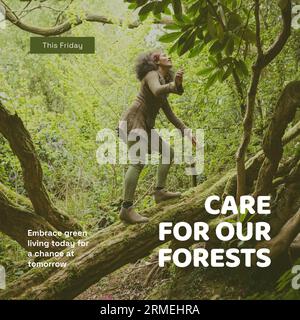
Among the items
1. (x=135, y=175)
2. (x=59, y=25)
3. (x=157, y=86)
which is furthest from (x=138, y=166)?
(x=59, y=25)

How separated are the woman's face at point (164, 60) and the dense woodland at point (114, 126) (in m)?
0.03

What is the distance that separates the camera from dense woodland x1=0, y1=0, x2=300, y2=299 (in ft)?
8.80

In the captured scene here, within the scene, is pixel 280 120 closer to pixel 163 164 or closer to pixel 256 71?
pixel 256 71

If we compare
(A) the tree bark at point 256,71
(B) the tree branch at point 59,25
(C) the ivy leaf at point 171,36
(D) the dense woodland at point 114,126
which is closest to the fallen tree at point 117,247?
(D) the dense woodland at point 114,126

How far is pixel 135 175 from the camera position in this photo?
106 inches

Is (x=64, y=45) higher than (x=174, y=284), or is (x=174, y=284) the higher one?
(x=64, y=45)

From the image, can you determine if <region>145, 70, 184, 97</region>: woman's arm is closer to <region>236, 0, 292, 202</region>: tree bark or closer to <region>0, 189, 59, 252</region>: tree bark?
<region>236, 0, 292, 202</region>: tree bark

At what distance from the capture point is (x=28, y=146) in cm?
294

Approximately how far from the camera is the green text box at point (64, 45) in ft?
8.96

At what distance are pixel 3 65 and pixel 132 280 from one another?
1386 mm

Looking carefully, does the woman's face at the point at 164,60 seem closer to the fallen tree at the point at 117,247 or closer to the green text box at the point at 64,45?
the green text box at the point at 64,45

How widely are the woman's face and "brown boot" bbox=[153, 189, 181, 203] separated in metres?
0.67

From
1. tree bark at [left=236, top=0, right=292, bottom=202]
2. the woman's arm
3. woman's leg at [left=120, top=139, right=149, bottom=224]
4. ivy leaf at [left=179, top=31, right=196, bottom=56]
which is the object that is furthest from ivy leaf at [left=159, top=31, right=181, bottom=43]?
woman's leg at [left=120, top=139, right=149, bottom=224]

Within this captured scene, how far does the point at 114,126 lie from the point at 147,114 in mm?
202
